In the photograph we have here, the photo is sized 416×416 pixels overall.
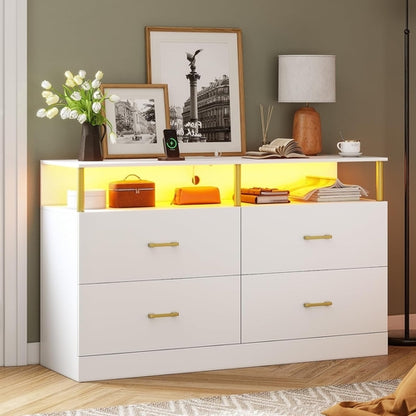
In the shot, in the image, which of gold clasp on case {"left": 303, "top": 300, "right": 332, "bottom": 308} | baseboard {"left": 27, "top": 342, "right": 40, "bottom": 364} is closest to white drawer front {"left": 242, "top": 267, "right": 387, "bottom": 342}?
gold clasp on case {"left": 303, "top": 300, "right": 332, "bottom": 308}

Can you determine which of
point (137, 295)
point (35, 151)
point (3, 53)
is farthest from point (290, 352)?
point (3, 53)

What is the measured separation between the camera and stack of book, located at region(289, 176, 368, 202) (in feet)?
15.2

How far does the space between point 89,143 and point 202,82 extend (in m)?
0.77

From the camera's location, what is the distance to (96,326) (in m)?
4.20

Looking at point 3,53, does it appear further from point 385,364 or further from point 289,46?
point 385,364

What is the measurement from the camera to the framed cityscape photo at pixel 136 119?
4570mm

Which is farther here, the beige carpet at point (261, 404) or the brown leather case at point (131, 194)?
the brown leather case at point (131, 194)

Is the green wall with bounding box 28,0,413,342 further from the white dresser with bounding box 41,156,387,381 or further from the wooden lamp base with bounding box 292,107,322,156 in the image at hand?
the white dresser with bounding box 41,156,387,381

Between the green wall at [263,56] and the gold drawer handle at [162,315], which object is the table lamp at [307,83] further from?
the gold drawer handle at [162,315]

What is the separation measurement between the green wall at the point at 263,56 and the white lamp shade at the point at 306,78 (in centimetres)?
18

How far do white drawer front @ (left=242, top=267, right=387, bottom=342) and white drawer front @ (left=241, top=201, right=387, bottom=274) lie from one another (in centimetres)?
5

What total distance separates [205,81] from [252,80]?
265 mm

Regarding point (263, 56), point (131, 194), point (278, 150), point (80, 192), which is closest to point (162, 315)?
point (131, 194)

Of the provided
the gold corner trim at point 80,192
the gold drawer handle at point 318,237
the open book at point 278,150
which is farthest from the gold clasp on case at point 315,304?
the gold corner trim at point 80,192
